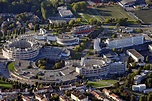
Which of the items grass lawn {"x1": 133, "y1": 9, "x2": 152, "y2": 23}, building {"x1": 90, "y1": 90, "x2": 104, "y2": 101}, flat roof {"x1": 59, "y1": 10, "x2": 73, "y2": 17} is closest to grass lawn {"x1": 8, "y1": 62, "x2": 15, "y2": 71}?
building {"x1": 90, "y1": 90, "x2": 104, "y2": 101}

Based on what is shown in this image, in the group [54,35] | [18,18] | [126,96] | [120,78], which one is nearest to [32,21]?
[18,18]

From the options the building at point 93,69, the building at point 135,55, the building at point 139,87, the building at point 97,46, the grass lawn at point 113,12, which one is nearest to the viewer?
the building at point 139,87

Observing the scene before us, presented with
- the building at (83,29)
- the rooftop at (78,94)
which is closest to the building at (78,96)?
the rooftop at (78,94)

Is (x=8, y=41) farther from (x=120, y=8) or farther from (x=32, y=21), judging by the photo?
(x=120, y=8)

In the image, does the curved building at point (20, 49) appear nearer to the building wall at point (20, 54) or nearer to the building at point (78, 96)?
the building wall at point (20, 54)

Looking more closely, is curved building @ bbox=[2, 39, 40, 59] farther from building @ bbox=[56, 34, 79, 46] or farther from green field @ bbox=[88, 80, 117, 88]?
green field @ bbox=[88, 80, 117, 88]

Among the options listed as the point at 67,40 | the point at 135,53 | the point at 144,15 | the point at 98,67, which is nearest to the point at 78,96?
the point at 98,67
